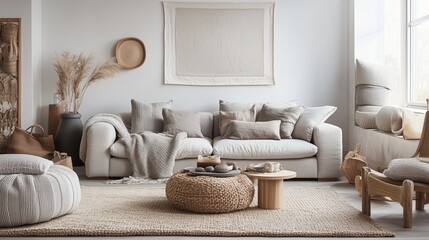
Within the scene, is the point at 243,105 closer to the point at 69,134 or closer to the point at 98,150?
the point at 98,150

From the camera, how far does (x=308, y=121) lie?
635 centimetres

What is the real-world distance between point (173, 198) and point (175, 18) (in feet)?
11.5

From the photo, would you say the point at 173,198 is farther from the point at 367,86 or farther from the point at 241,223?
the point at 367,86

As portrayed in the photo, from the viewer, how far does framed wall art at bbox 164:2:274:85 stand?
23.7 feet

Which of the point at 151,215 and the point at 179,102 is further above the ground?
the point at 179,102

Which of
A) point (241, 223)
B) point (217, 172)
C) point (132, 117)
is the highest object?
point (132, 117)

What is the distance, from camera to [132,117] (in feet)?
22.1

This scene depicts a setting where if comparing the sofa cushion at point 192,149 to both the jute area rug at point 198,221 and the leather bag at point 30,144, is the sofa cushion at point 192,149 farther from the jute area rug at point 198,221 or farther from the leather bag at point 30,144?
the leather bag at point 30,144

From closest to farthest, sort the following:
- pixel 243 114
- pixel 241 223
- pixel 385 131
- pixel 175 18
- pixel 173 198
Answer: pixel 241 223
pixel 173 198
pixel 385 131
pixel 243 114
pixel 175 18

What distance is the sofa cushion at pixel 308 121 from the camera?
6.28 metres

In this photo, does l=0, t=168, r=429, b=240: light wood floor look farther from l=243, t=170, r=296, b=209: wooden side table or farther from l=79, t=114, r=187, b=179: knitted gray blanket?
l=243, t=170, r=296, b=209: wooden side table

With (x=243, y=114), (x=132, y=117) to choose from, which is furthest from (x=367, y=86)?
(x=132, y=117)

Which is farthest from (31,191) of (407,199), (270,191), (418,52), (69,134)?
(418,52)

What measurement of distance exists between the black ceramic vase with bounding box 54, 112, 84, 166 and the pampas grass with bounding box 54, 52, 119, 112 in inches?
10.5
